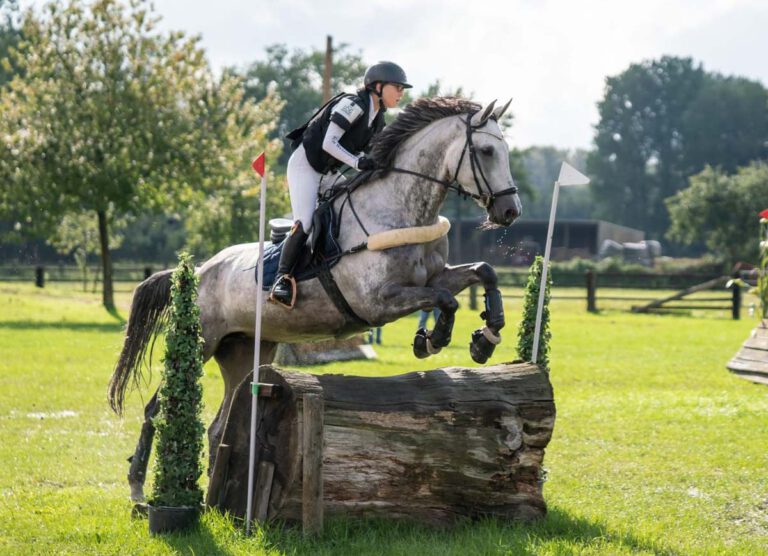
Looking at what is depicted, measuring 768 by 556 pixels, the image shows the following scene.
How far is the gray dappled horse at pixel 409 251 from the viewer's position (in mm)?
5922

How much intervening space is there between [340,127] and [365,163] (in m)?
0.29

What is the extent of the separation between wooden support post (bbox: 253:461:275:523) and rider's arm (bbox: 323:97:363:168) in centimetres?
203

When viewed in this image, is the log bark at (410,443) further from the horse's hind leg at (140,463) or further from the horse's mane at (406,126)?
the horse's mane at (406,126)

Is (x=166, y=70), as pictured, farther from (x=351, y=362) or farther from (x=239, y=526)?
(x=239, y=526)

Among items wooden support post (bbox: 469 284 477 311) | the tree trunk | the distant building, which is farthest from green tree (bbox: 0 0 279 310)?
the distant building

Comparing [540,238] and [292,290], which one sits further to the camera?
[540,238]

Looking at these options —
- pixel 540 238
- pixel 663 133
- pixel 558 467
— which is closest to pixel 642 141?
pixel 663 133

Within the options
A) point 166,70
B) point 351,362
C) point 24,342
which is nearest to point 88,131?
point 166,70

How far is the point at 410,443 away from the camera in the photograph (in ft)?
18.3

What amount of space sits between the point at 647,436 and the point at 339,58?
2697 inches

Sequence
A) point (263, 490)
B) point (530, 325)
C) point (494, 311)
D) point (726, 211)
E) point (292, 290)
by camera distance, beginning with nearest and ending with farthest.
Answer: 1. point (263, 490)
2. point (494, 311)
3. point (292, 290)
4. point (530, 325)
5. point (726, 211)

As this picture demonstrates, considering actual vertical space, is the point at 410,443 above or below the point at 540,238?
below

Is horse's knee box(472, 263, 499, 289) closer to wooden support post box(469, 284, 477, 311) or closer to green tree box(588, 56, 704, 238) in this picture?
wooden support post box(469, 284, 477, 311)

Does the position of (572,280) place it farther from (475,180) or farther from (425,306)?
(425,306)
